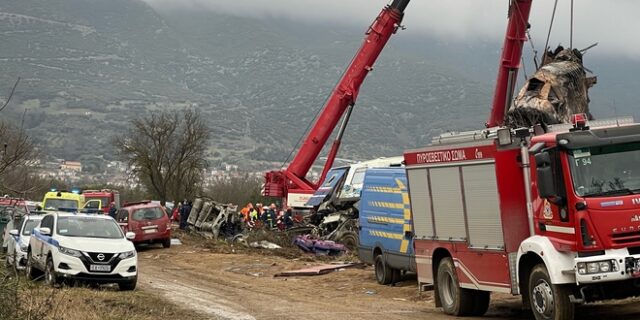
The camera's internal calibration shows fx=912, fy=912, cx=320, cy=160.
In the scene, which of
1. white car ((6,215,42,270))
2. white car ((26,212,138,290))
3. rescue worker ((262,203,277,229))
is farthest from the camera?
rescue worker ((262,203,277,229))

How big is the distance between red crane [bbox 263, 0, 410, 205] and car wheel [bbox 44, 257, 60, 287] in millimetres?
16787

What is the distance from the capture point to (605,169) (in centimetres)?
1133

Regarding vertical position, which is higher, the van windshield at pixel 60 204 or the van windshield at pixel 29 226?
the van windshield at pixel 60 204

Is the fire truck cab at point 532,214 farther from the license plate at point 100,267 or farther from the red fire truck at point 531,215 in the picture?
the license plate at point 100,267

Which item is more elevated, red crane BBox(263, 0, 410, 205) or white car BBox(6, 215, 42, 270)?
red crane BBox(263, 0, 410, 205)

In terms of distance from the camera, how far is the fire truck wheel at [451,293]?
1427 cm

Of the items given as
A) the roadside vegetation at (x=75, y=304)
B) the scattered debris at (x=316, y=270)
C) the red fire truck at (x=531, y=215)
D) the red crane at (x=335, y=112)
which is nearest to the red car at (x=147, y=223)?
the red crane at (x=335, y=112)

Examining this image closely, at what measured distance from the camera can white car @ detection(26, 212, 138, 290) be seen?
1812 centimetres

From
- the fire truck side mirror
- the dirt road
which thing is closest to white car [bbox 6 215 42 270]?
the dirt road

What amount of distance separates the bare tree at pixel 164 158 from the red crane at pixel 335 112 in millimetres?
33610

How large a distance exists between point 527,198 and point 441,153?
219 cm

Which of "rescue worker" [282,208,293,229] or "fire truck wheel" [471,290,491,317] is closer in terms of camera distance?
"fire truck wheel" [471,290,491,317]

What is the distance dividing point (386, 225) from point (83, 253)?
6.60 metres

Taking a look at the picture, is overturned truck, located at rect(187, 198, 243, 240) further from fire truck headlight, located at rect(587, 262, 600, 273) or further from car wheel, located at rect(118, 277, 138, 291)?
fire truck headlight, located at rect(587, 262, 600, 273)
